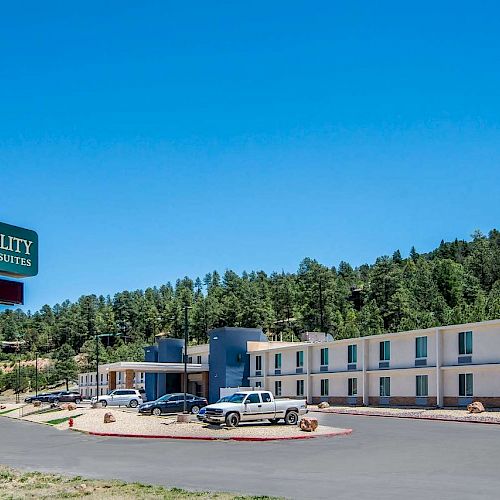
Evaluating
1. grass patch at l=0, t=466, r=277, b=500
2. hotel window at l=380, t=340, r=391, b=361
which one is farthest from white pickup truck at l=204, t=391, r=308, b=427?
hotel window at l=380, t=340, r=391, b=361

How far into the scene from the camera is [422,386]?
53375 millimetres

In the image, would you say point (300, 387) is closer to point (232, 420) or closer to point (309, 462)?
point (232, 420)

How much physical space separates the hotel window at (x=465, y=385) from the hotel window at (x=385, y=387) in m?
7.73

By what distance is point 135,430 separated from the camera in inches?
1469

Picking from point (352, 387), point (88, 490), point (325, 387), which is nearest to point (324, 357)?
point (325, 387)

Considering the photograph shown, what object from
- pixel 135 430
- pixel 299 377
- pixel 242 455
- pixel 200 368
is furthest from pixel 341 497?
pixel 200 368

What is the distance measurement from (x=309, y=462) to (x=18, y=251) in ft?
39.4

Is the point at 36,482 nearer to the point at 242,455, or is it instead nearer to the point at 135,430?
the point at 242,455

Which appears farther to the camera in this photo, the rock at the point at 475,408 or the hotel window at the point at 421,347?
the hotel window at the point at 421,347

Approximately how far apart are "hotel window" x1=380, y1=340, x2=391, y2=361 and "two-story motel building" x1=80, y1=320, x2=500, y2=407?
0.08m

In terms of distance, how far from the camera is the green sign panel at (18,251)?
1491cm

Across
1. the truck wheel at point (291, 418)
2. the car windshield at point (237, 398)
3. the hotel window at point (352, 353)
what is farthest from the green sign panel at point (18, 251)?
the hotel window at point (352, 353)

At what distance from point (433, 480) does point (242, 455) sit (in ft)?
29.1

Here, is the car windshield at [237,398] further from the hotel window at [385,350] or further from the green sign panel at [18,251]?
the green sign panel at [18,251]
